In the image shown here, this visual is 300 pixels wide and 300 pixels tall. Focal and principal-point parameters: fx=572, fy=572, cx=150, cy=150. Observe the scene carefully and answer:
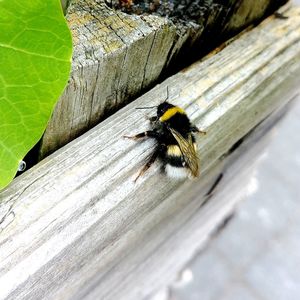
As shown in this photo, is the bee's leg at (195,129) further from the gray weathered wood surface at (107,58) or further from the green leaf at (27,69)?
the green leaf at (27,69)

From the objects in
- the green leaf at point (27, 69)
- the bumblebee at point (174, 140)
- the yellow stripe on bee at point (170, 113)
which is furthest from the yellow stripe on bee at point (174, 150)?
the green leaf at point (27, 69)

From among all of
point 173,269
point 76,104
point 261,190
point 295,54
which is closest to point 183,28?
point 76,104

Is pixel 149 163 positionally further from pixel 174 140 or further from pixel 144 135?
pixel 174 140

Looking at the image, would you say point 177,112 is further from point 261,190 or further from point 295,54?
point 261,190

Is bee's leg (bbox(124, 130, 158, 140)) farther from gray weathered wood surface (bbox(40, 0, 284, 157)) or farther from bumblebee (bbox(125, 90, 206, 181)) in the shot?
gray weathered wood surface (bbox(40, 0, 284, 157))

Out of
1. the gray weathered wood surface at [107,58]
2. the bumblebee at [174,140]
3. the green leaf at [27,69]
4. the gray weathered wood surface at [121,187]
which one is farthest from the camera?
the bumblebee at [174,140]

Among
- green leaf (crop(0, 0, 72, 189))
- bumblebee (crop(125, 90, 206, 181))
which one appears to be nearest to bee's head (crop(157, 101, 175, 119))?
bumblebee (crop(125, 90, 206, 181))

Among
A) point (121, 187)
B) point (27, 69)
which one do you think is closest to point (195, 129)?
point (121, 187)
